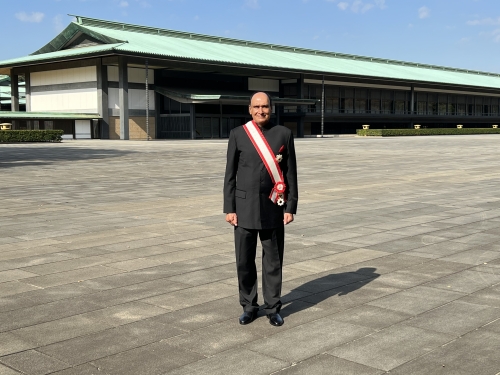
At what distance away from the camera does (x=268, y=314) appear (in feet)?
17.6

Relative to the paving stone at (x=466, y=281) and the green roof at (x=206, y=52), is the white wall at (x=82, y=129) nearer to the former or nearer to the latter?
the green roof at (x=206, y=52)

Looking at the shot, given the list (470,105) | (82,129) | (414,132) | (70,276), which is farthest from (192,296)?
(470,105)

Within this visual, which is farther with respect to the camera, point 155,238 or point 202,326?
point 155,238

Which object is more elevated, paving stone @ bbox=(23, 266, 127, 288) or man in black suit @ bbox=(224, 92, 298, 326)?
man in black suit @ bbox=(224, 92, 298, 326)

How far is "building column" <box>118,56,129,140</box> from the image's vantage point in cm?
5275

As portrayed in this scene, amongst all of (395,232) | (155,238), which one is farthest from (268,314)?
(395,232)

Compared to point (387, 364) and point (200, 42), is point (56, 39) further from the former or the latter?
point (387, 364)

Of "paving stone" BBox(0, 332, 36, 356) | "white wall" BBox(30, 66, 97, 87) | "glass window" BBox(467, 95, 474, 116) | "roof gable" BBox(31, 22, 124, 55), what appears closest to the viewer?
"paving stone" BBox(0, 332, 36, 356)

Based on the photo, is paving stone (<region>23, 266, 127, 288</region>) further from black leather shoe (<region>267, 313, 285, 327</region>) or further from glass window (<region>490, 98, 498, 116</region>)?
glass window (<region>490, 98, 498, 116</region>)

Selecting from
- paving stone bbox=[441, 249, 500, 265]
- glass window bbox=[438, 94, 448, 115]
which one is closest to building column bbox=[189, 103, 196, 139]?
glass window bbox=[438, 94, 448, 115]

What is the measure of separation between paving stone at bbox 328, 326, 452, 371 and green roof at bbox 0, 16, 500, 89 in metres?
46.3

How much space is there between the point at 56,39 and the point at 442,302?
56.8 m

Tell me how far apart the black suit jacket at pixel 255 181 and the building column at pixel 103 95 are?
5002cm

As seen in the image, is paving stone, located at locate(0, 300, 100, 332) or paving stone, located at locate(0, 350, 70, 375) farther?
paving stone, located at locate(0, 300, 100, 332)
